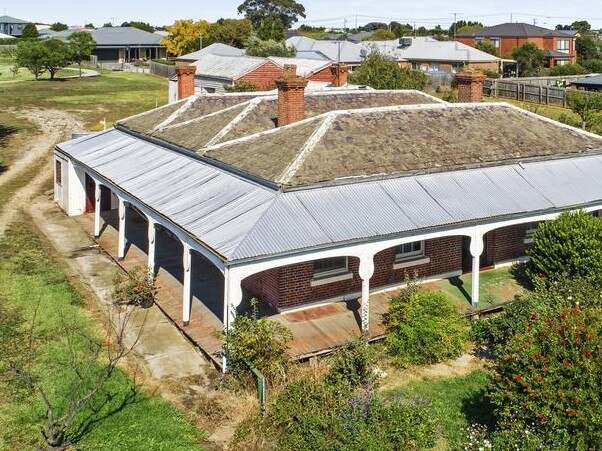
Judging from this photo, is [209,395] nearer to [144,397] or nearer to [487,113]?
[144,397]

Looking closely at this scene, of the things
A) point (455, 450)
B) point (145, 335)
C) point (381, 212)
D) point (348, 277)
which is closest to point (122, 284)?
point (145, 335)

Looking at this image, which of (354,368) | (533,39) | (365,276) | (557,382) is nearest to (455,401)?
(354,368)

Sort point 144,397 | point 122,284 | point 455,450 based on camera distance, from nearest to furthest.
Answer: point 455,450 < point 144,397 < point 122,284

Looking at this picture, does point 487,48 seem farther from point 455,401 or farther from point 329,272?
point 455,401

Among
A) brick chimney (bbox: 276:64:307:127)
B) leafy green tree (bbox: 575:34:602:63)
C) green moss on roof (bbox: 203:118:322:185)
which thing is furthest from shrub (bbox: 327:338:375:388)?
leafy green tree (bbox: 575:34:602:63)

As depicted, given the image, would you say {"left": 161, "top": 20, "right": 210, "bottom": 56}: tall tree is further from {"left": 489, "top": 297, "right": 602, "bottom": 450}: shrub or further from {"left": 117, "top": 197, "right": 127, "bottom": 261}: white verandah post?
{"left": 489, "top": 297, "right": 602, "bottom": 450}: shrub

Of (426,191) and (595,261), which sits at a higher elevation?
(426,191)

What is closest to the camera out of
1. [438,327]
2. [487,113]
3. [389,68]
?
[438,327]
